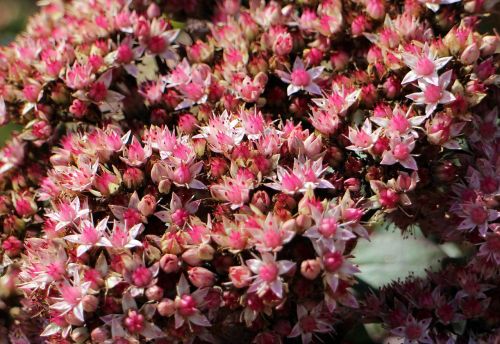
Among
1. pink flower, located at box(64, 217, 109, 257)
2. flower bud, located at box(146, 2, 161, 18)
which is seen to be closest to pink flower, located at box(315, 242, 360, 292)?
pink flower, located at box(64, 217, 109, 257)

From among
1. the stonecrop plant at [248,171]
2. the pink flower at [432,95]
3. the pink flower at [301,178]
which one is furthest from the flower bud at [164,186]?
the pink flower at [432,95]

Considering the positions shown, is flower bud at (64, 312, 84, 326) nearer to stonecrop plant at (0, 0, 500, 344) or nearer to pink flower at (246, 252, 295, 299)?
stonecrop plant at (0, 0, 500, 344)

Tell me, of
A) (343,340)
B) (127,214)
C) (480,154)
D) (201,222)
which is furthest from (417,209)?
(127,214)

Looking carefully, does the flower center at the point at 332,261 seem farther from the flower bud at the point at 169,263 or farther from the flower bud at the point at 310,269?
the flower bud at the point at 169,263

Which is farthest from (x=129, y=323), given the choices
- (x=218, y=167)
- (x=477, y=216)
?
(x=477, y=216)

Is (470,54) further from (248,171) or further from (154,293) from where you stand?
(154,293)
